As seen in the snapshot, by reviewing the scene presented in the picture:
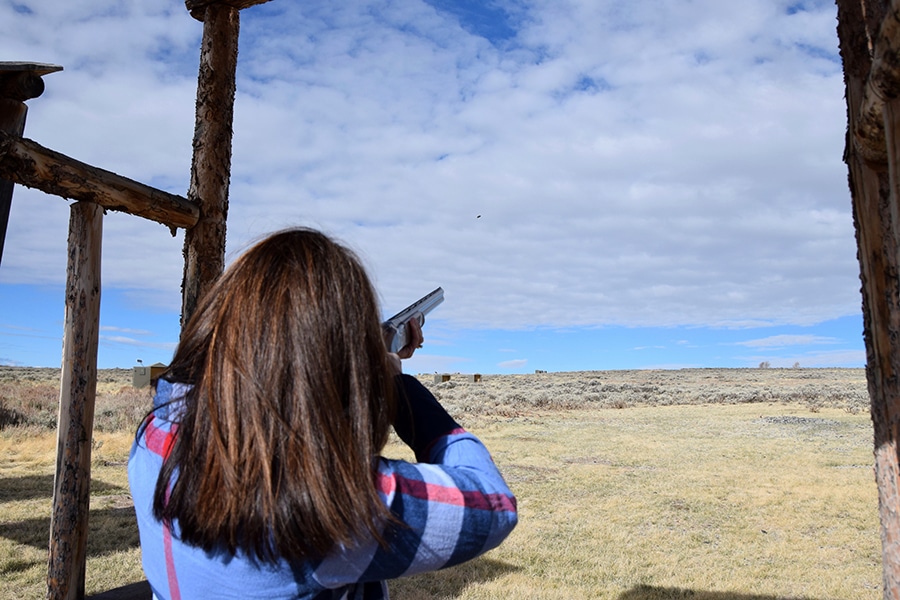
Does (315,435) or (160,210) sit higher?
(160,210)

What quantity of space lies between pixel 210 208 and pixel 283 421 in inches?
134

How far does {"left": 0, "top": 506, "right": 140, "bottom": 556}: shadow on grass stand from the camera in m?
5.93

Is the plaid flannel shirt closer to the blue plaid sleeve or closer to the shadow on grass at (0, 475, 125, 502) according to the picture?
the blue plaid sleeve

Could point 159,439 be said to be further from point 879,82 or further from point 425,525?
point 879,82

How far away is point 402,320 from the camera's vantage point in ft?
6.35

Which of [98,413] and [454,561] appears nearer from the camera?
[454,561]

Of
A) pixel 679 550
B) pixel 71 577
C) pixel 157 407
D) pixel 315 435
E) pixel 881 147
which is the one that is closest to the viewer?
pixel 315 435

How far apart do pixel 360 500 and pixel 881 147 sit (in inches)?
98.1

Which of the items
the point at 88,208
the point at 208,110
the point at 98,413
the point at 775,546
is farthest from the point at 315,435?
the point at 98,413

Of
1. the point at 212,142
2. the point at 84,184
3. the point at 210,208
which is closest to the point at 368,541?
the point at 84,184

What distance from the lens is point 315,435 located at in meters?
0.90

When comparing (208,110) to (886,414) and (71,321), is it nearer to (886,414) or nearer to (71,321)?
(71,321)

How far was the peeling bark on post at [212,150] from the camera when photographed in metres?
3.99

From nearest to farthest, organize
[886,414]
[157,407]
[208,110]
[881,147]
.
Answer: [157,407] < [881,147] < [886,414] < [208,110]
